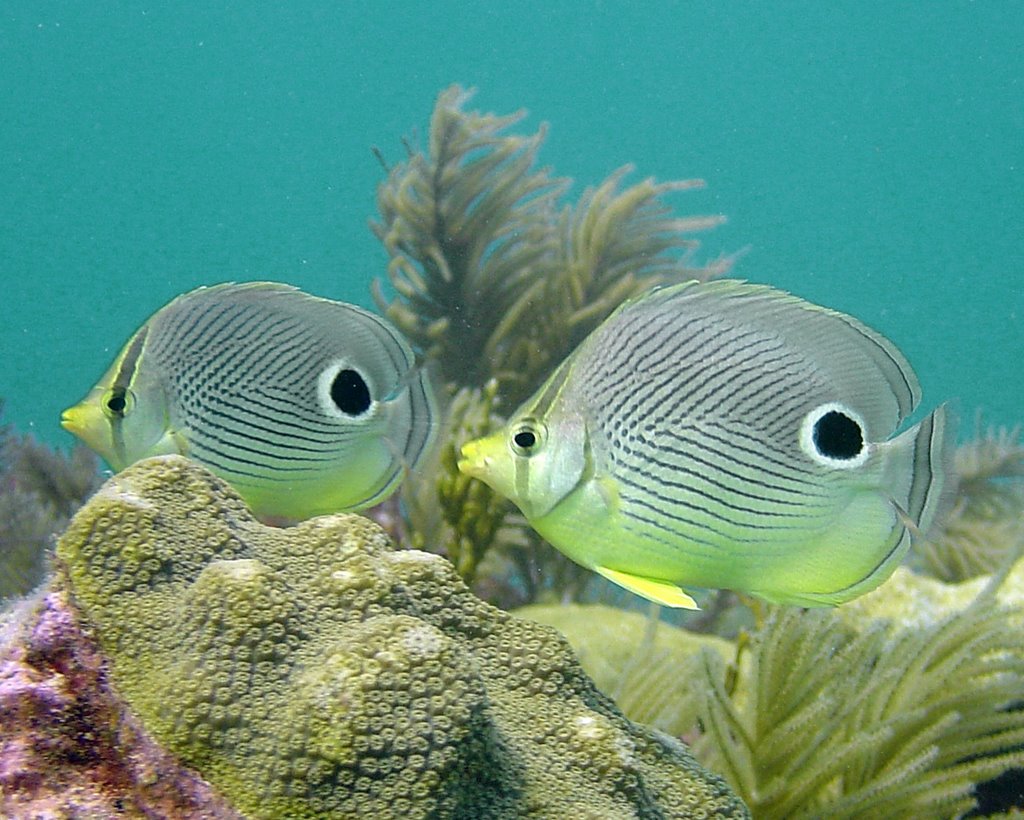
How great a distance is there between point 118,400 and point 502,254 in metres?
4.92

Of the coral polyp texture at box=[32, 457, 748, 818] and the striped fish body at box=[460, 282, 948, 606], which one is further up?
the striped fish body at box=[460, 282, 948, 606]

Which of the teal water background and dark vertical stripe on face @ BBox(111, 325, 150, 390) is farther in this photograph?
the teal water background

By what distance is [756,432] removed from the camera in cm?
189

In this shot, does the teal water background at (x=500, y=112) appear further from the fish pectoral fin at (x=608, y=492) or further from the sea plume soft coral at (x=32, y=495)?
the fish pectoral fin at (x=608, y=492)

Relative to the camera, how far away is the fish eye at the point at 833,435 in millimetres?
1888

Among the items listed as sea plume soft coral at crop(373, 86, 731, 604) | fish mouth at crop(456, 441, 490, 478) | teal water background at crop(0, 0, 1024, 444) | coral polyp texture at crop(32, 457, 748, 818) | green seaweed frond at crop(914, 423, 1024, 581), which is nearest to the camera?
coral polyp texture at crop(32, 457, 748, 818)

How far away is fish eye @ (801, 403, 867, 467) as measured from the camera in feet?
6.19

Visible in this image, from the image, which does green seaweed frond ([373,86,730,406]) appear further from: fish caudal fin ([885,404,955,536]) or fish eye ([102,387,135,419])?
fish caudal fin ([885,404,955,536])

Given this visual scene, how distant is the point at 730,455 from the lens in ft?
6.18

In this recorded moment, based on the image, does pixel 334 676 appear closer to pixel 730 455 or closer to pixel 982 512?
pixel 730 455

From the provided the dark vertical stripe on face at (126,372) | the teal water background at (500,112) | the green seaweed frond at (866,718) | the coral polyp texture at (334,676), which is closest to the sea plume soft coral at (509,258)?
the green seaweed frond at (866,718)

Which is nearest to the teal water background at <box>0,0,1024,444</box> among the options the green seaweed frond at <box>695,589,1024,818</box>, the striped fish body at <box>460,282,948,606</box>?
the green seaweed frond at <box>695,589,1024,818</box>

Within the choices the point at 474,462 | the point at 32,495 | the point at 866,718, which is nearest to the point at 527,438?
the point at 474,462

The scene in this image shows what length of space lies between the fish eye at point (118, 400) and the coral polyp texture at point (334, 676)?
0.48 meters
